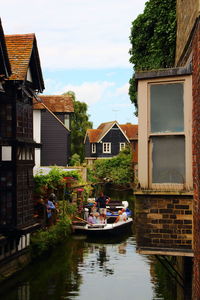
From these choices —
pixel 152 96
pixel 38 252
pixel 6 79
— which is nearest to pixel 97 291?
pixel 38 252

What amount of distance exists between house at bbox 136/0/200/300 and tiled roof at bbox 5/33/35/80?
1018cm

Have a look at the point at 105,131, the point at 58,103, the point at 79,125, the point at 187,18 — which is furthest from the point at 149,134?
the point at 79,125

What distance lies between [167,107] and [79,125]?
6878cm

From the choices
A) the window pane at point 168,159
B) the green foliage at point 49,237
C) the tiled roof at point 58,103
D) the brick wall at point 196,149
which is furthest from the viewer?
the tiled roof at point 58,103

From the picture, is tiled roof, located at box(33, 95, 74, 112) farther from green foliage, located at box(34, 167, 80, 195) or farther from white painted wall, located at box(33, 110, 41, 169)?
green foliage, located at box(34, 167, 80, 195)

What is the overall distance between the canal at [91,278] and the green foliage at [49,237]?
0.44 meters

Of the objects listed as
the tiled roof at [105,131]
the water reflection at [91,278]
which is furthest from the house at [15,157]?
the tiled roof at [105,131]

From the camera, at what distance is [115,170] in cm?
6200

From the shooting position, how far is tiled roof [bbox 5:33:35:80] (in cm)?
→ 1731

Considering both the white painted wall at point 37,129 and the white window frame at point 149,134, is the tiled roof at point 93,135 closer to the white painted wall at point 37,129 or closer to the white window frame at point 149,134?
the white painted wall at point 37,129

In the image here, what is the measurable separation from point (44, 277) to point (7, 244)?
2017 mm

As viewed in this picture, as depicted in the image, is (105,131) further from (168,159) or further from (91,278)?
(168,159)

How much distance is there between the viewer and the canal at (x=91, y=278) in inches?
596

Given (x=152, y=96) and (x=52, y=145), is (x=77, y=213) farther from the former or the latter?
(x=152, y=96)
